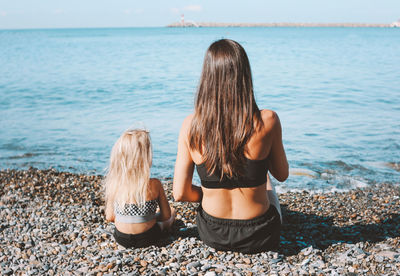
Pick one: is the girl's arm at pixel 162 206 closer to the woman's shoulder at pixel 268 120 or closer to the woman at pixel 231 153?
the woman at pixel 231 153

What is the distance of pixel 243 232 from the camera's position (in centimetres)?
354

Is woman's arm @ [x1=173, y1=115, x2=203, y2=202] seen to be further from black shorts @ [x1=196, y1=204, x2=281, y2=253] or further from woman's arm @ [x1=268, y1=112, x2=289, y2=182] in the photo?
woman's arm @ [x1=268, y1=112, x2=289, y2=182]

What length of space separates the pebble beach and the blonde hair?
0.59 meters

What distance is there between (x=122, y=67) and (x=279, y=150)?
29993mm

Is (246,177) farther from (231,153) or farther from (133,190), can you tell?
(133,190)

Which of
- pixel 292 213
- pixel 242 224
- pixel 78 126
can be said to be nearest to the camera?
pixel 242 224

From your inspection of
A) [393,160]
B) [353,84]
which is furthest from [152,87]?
[393,160]

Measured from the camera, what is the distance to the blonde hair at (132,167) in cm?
392

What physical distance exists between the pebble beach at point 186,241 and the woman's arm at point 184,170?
2.09 feet

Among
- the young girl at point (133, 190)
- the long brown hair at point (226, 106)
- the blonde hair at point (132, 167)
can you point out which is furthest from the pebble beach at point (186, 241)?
the long brown hair at point (226, 106)

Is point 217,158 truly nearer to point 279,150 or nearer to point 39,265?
point 279,150

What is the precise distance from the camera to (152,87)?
2195cm

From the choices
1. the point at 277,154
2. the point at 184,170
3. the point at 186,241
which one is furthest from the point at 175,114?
the point at 277,154

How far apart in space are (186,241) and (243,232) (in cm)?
81
